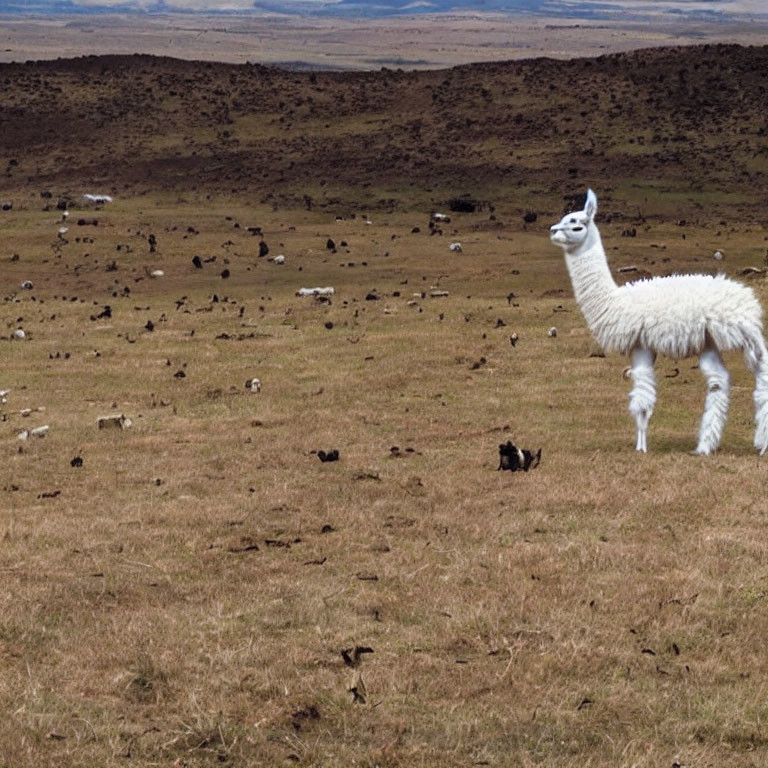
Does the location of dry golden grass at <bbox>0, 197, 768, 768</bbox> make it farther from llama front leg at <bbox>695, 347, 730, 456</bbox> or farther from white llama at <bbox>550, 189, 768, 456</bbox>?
white llama at <bbox>550, 189, 768, 456</bbox>

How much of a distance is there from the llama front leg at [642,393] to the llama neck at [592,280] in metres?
0.55

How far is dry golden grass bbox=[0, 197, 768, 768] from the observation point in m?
7.62

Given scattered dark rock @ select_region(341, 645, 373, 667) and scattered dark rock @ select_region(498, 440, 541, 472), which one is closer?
scattered dark rock @ select_region(341, 645, 373, 667)

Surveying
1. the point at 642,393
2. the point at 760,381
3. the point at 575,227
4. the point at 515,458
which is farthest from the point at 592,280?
the point at 515,458

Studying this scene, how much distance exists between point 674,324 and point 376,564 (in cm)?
491

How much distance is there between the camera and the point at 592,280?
14.9m

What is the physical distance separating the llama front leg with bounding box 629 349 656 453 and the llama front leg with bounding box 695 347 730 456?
1.89 ft

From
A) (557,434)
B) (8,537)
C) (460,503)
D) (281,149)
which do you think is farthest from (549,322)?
(281,149)

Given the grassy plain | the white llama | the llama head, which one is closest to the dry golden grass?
the grassy plain

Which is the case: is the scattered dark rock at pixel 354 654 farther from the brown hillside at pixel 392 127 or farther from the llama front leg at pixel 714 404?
the brown hillside at pixel 392 127

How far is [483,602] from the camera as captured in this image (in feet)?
31.3

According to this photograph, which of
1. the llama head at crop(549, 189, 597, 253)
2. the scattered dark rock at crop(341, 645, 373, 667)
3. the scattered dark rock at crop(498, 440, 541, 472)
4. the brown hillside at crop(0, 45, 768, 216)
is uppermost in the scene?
the llama head at crop(549, 189, 597, 253)

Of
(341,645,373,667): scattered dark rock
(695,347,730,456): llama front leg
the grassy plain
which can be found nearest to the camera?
the grassy plain

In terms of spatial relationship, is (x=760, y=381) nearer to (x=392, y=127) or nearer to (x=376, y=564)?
(x=376, y=564)
